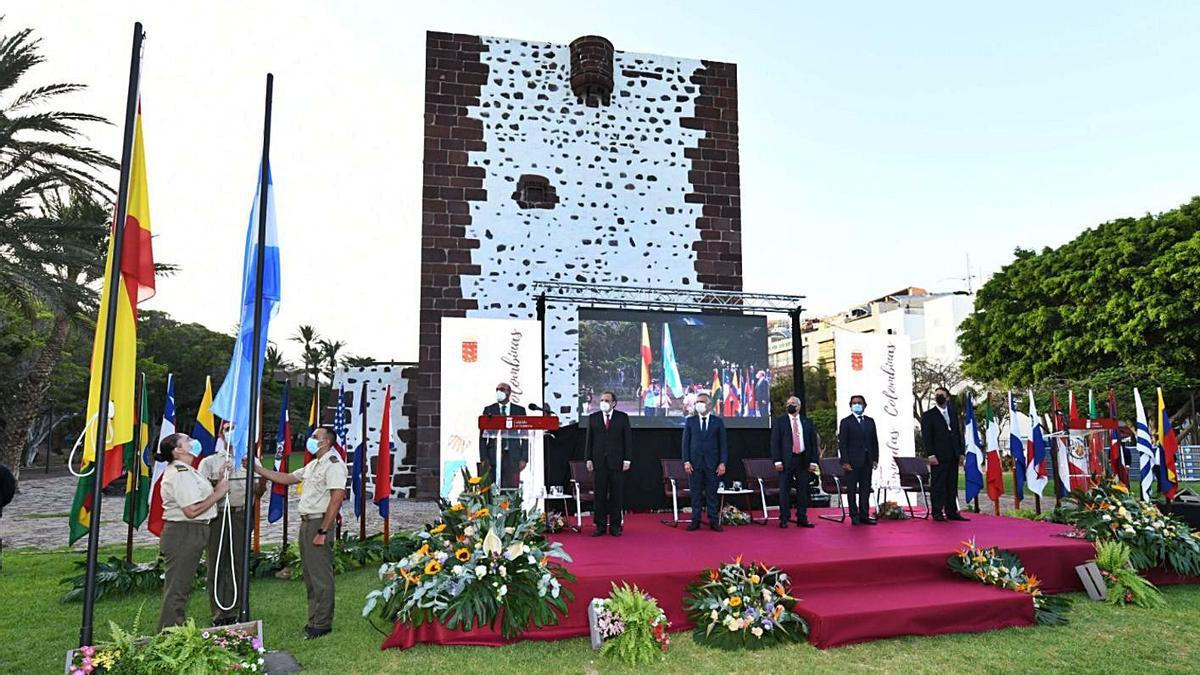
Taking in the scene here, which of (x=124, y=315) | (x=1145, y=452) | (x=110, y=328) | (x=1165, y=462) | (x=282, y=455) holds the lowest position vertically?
(x=1165, y=462)

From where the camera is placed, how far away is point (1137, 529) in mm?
6070

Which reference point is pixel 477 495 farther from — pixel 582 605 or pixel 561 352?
pixel 561 352

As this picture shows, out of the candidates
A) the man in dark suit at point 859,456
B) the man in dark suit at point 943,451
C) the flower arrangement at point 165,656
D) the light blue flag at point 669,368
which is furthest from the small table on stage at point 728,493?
the flower arrangement at point 165,656

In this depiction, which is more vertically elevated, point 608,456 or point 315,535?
point 608,456

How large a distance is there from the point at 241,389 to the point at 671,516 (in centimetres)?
586

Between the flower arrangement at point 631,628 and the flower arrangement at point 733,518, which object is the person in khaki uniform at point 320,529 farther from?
the flower arrangement at point 733,518

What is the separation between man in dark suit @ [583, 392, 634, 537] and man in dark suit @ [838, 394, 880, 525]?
2.39 metres

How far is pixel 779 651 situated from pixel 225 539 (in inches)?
148

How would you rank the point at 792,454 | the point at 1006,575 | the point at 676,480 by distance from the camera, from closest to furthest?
1. the point at 1006,575
2. the point at 792,454
3. the point at 676,480

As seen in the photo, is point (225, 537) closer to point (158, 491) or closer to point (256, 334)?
point (256, 334)

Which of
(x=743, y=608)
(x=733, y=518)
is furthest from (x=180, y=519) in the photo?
(x=733, y=518)

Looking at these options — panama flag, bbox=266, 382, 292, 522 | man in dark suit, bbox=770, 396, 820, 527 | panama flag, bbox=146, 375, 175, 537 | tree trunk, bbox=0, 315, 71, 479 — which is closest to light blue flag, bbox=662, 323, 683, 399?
man in dark suit, bbox=770, 396, 820, 527

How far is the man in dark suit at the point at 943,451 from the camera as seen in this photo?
7.86 m

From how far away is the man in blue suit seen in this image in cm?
762
